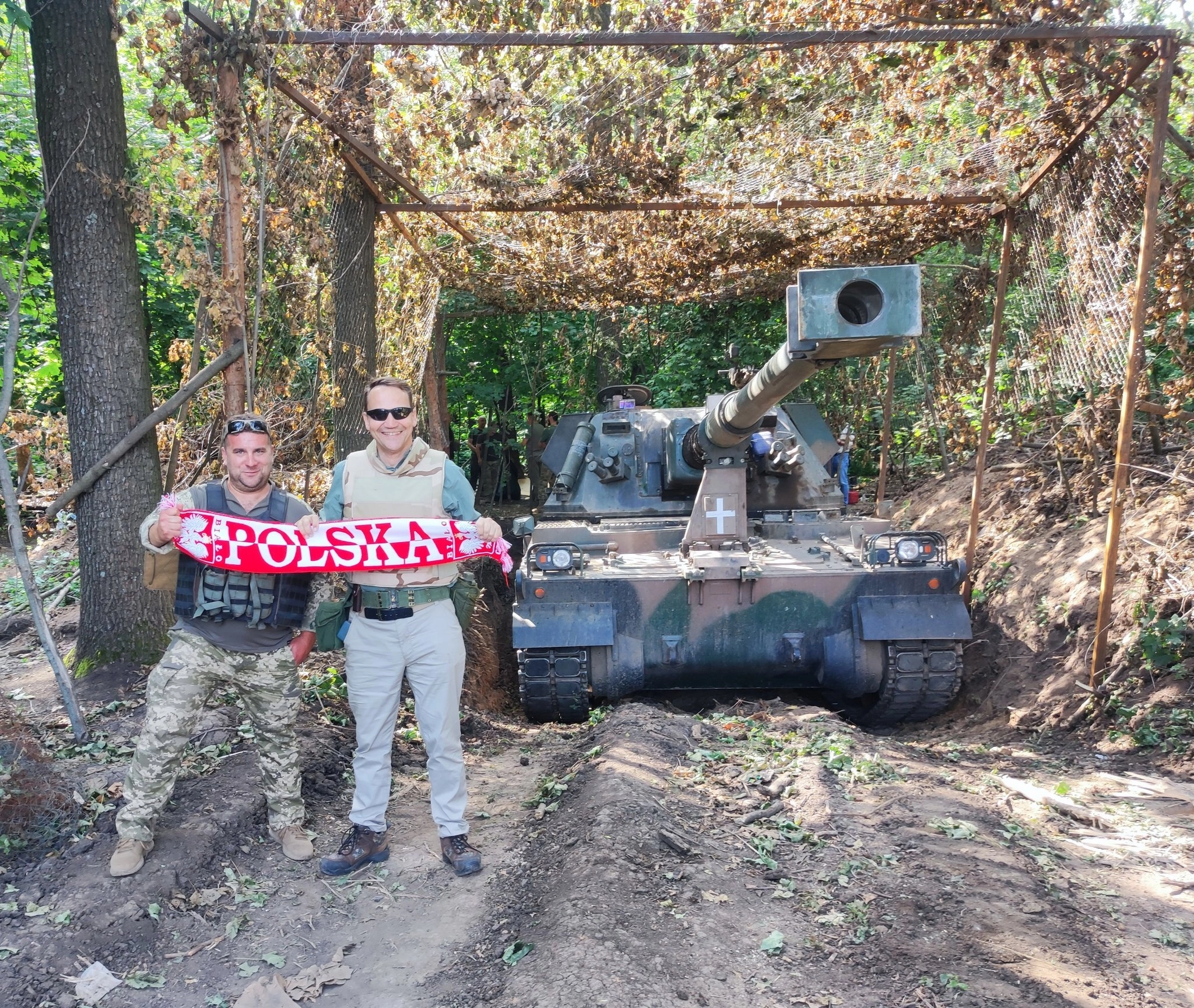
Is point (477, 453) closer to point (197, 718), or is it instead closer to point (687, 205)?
point (687, 205)

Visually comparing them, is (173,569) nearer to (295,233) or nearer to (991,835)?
(295,233)

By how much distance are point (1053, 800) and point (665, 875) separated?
7.47ft

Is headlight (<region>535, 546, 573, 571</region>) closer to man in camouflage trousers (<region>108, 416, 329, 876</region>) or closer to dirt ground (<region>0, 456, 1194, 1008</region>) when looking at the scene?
dirt ground (<region>0, 456, 1194, 1008</region>)

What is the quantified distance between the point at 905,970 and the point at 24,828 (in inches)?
131

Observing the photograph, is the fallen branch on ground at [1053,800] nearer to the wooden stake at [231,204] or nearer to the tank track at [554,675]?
the tank track at [554,675]

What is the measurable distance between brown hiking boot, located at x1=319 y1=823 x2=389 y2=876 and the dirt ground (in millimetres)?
56

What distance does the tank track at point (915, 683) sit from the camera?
641 centimetres

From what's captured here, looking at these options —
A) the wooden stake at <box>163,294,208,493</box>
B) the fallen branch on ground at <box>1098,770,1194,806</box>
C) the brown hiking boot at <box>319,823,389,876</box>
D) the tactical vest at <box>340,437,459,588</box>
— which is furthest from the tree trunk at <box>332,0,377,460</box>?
the fallen branch on ground at <box>1098,770,1194,806</box>

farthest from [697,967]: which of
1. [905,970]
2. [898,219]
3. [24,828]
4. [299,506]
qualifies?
[898,219]

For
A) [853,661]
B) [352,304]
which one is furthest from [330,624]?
[352,304]

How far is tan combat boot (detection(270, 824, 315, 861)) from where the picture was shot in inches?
163

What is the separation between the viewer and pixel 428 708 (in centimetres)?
407

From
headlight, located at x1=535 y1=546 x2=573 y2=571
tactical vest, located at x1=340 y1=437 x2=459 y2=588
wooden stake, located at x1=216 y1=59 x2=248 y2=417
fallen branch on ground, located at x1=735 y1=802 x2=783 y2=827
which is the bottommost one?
fallen branch on ground, located at x1=735 y1=802 x2=783 y2=827

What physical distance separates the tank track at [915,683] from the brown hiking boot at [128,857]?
14.7ft
